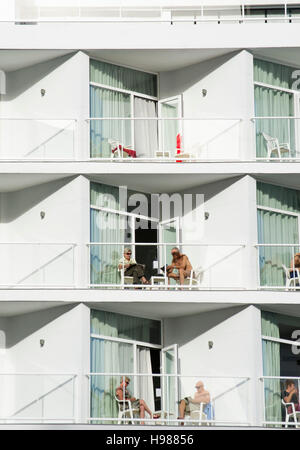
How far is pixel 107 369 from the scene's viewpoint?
89.7ft

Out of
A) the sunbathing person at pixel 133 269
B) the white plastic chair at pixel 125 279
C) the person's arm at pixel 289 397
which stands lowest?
the person's arm at pixel 289 397

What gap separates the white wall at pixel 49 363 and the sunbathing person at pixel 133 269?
1224 millimetres

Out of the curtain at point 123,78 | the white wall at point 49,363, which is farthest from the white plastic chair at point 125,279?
the curtain at point 123,78

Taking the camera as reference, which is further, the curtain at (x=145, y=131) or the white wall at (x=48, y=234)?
the curtain at (x=145, y=131)

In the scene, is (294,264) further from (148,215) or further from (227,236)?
(148,215)

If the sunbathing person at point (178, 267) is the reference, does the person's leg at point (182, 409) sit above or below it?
below

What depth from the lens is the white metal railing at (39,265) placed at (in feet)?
89.9

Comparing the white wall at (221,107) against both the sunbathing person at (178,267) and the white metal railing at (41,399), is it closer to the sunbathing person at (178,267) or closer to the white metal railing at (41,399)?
the sunbathing person at (178,267)

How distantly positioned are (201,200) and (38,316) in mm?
4430

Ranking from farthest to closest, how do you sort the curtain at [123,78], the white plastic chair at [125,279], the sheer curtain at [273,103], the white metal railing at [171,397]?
1. the curtain at [123,78]
2. the sheer curtain at [273,103]
3. the white plastic chair at [125,279]
4. the white metal railing at [171,397]

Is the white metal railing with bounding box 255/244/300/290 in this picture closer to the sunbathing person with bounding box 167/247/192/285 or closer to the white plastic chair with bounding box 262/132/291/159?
the sunbathing person with bounding box 167/247/192/285
